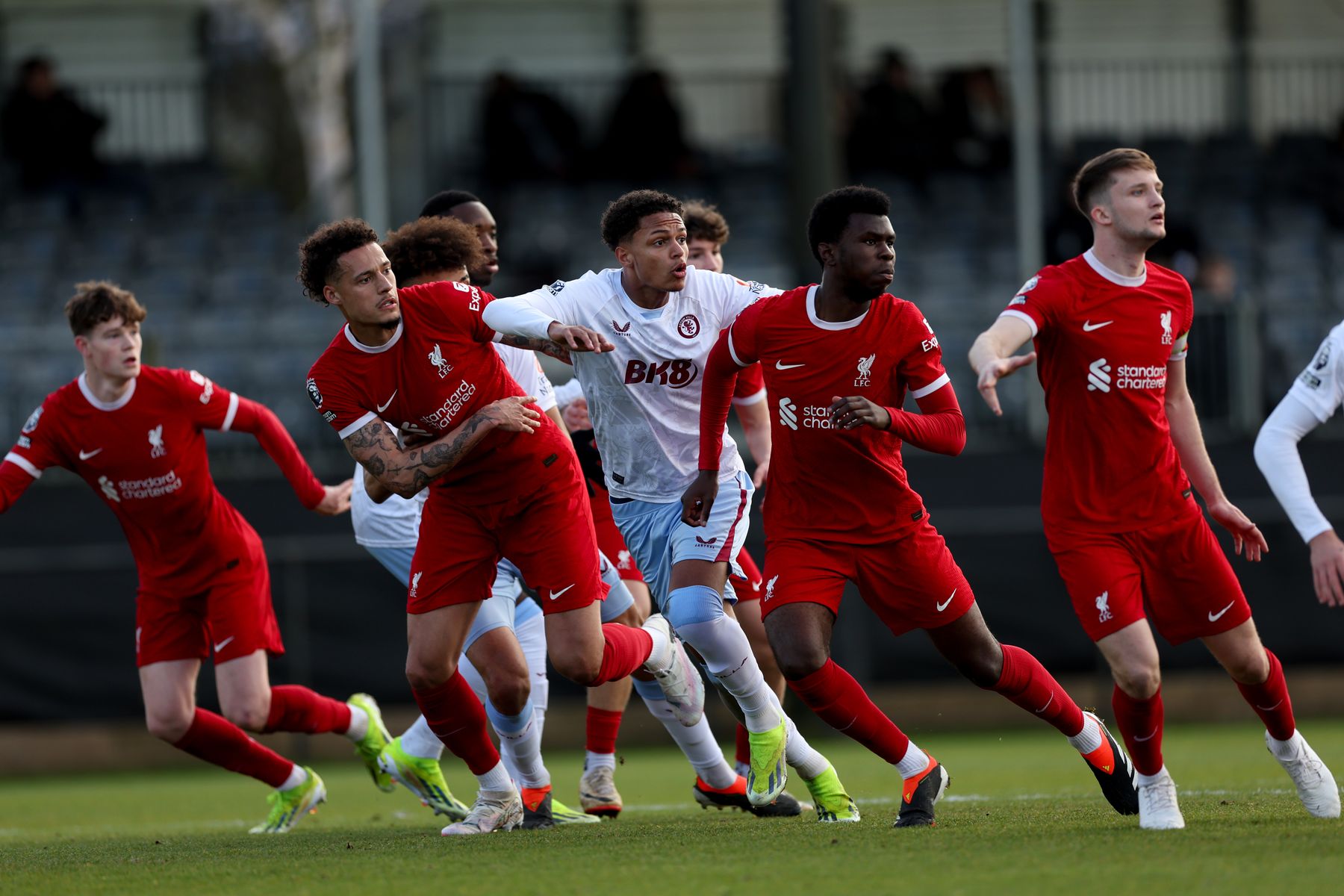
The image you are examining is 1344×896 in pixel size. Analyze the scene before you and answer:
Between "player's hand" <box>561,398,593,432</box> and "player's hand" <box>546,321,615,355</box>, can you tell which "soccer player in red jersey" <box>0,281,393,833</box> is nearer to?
"player's hand" <box>561,398,593,432</box>

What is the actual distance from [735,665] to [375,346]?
75.2 inches

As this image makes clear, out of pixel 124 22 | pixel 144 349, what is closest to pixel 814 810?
pixel 144 349

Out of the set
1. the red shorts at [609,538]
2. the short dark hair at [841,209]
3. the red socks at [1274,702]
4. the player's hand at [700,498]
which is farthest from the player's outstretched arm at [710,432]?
the red socks at [1274,702]

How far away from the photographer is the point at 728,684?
7039 millimetres

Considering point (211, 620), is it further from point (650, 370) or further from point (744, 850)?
point (744, 850)

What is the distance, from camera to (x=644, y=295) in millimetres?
7211

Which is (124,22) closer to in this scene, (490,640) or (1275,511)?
(1275,511)

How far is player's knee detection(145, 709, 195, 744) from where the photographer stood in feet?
26.4

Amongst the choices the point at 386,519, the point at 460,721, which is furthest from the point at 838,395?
the point at 386,519

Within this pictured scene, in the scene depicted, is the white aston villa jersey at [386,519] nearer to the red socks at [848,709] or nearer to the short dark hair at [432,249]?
the short dark hair at [432,249]

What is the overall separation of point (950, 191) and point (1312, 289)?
418cm

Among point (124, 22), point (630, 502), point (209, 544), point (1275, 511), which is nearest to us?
point (630, 502)

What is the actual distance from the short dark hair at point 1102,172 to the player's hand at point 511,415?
2.23 m

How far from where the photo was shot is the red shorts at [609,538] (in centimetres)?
824
